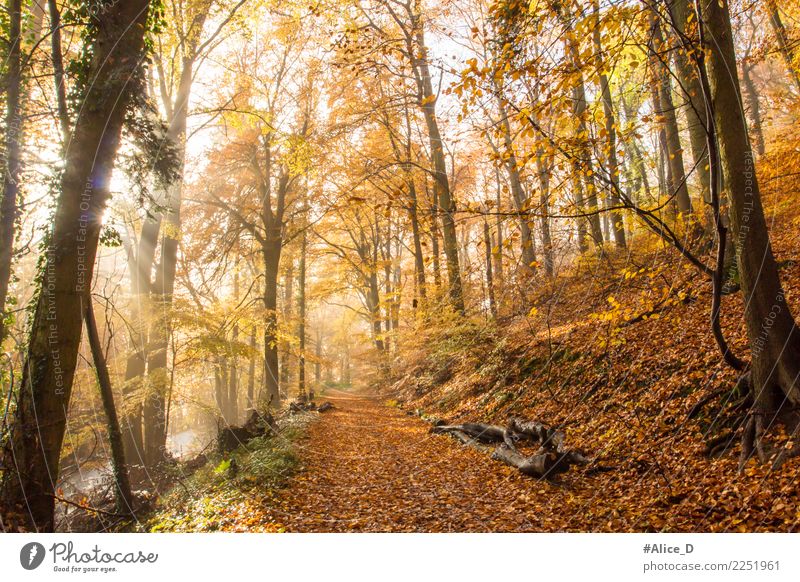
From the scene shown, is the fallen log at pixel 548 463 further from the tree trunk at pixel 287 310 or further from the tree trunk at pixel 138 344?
the tree trunk at pixel 287 310

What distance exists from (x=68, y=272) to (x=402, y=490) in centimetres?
465

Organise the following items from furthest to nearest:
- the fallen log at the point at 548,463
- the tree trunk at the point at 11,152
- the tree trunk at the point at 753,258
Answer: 1. the tree trunk at the point at 11,152
2. the fallen log at the point at 548,463
3. the tree trunk at the point at 753,258

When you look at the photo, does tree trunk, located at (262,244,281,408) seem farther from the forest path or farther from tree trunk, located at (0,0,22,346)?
tree trunk, located at (0,0,22,346)

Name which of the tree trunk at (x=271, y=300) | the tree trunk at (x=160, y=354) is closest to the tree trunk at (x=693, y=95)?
the tree trunk at (x=160, y=354)

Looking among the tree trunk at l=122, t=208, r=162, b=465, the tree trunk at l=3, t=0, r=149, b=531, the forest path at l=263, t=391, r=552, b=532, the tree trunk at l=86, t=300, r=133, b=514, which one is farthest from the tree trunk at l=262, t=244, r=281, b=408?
the tree trunk at l=3, t=0, r=149, b=531

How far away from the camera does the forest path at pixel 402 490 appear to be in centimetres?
449

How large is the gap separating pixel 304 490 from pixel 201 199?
11.3m

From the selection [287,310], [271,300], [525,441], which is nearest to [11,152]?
[271,300]

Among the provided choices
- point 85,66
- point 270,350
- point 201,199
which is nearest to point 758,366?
point 85,66

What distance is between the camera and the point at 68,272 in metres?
4.54

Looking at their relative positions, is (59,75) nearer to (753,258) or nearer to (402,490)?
(402,490)
